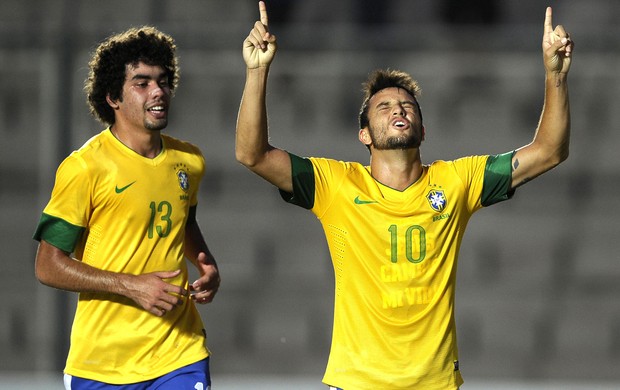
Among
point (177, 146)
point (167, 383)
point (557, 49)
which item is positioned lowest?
point (167, 383)

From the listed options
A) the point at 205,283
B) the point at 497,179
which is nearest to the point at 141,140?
the point at 205,283

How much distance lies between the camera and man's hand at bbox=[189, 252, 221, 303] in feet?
17.3

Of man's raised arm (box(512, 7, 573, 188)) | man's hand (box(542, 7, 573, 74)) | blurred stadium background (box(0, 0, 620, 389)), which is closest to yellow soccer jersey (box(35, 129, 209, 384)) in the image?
man's raised arm (box(512, 7, 573, 188))

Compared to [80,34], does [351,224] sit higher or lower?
lower

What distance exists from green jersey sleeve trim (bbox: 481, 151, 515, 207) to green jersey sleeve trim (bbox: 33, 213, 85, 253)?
156cm

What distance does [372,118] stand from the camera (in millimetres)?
5324

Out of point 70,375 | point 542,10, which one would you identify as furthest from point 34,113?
point 70,375

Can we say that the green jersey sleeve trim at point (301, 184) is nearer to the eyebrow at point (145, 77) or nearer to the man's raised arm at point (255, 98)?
the man's raised arm at point (255, 98)

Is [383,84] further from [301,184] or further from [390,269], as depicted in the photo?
[390,269]

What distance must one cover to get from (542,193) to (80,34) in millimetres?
3345

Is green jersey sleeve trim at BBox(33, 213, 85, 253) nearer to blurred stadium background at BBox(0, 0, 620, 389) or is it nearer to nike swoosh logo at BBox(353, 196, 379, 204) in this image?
nike swoosh logo at BBox(353, 196, 379, 204)

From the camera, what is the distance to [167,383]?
5191mm

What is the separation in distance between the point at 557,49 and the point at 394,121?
0.67 m

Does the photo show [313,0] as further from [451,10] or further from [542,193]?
[542,193]
